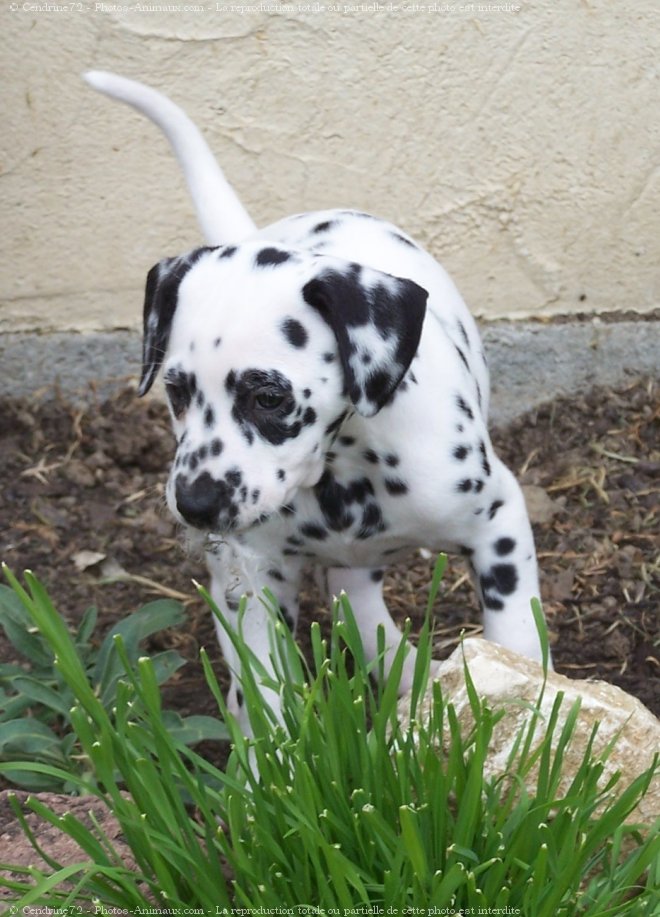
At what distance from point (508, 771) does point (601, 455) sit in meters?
2.36

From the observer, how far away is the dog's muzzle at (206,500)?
7.83 ft

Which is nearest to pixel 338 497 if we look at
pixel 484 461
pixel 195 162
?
pixel 484 461

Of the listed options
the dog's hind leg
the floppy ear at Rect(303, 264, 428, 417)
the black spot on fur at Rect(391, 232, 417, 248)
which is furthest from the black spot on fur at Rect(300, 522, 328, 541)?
the black spot on fur at Rect(391, 232, 417, 248)

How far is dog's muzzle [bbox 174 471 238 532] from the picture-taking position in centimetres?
239

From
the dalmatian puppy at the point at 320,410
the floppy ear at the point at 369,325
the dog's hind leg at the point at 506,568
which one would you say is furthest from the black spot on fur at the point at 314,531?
the floppy ear at the point at 369,325

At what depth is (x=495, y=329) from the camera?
4.66 m

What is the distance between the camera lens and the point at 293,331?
2447 millimetres

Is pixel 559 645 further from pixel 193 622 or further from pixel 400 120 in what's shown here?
pixel 400 120

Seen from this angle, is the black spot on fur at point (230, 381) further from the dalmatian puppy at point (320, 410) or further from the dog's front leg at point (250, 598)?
the dog's front leg at point (250, 598)

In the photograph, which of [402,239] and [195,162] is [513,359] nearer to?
[402,239]

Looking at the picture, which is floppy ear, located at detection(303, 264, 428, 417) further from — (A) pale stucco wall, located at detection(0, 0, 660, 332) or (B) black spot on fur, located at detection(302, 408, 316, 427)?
(A) pale stucco wall, located at detection(0, 0, 660, 332)

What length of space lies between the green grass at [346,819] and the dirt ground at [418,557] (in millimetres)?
1230

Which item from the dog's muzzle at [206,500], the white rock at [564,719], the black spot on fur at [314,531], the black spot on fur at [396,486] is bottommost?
the white rock at [564,719]

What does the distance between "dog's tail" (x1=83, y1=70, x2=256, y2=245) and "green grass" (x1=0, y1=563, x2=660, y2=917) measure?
4.69 ft
